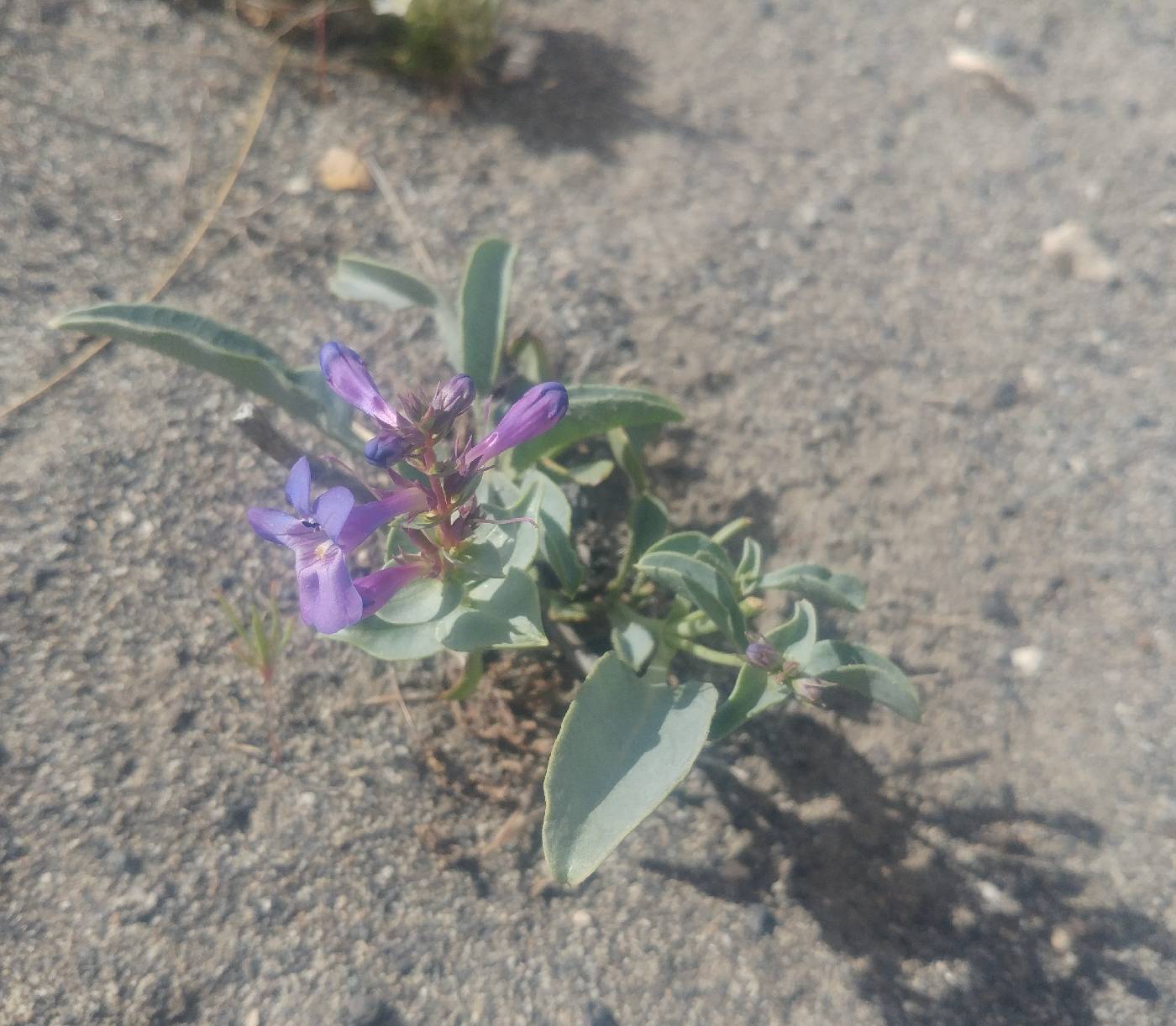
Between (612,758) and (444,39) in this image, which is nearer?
(612,758)

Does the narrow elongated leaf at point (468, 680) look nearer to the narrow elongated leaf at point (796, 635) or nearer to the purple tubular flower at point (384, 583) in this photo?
the purple tubular flower at point (384, 583)

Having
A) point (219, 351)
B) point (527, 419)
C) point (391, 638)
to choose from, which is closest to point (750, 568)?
point (527, 419)

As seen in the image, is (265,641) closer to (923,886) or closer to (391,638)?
(391,638)

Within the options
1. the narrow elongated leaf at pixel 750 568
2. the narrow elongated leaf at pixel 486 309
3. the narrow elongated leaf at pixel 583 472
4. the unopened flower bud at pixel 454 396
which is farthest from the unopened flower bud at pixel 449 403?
the narrow elongated leaf at pixel 750 568

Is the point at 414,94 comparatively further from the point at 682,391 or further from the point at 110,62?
the point at 682,391

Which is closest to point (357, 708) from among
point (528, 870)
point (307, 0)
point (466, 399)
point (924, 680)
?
point (528, 870)

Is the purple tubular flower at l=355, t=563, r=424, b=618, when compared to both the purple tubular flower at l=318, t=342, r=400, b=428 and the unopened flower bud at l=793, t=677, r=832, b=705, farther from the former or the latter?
the unopened flower bud at l=793, t=677, r=832, b=705
